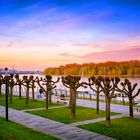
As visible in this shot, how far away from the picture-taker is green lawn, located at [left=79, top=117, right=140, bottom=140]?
13.4 m

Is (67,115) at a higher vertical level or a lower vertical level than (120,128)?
higher

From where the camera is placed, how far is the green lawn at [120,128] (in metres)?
13.4

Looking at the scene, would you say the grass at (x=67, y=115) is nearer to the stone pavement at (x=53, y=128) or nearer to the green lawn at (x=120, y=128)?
the stone pavement at (x=53, y=128)

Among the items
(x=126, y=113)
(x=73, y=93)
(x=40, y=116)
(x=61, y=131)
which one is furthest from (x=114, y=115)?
(x=61, y=131)

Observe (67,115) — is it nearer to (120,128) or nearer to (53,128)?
(53,128)

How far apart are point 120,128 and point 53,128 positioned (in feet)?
10.6

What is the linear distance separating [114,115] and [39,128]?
20.1ft

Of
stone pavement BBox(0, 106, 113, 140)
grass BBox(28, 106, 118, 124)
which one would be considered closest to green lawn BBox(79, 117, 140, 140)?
stone pavement BBox(0, 106, 113, 140)

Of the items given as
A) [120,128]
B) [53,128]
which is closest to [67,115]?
[53,128]

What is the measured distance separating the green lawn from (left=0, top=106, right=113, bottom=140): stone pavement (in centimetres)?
57

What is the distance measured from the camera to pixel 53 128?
14.8 m

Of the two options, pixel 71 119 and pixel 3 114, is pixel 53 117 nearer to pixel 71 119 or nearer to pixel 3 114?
pixel 71 119

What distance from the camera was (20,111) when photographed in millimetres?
20516

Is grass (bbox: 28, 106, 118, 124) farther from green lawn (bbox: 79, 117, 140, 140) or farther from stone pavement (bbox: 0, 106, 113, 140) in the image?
green lawn (bbox: 79, 117, 140, 140)
